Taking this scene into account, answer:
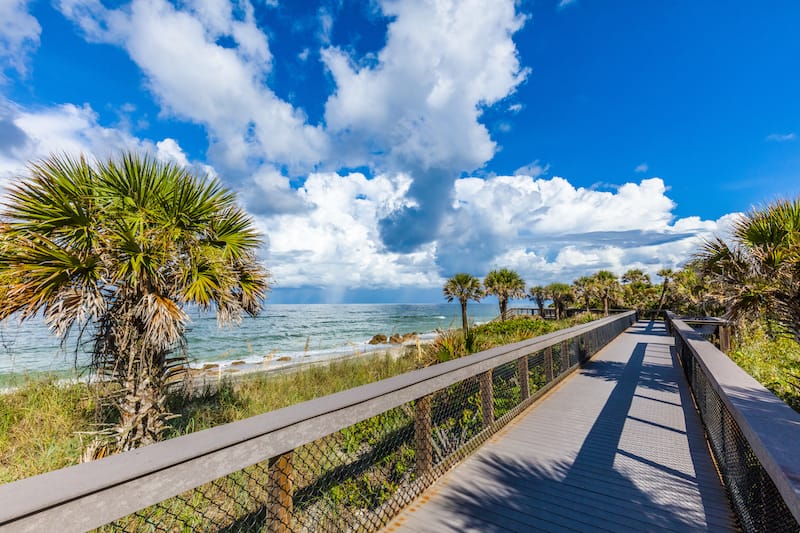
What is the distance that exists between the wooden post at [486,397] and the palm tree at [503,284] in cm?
2535

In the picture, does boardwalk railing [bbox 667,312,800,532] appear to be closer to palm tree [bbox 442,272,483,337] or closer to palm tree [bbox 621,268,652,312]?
palm tree [bbox 442,272,483,337]

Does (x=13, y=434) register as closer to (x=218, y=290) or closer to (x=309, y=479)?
(x=218, y=290)

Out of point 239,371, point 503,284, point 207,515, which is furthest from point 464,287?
point 207,515

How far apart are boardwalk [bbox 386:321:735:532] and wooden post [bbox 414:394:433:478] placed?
20cm

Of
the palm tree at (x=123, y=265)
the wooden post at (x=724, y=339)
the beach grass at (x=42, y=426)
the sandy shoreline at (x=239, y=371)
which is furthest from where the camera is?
the wooden post at (x=724, y=339)

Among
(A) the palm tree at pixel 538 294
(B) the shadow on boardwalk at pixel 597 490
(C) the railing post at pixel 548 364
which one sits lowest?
(B) the shadow on boardwalk at pixel 597 490

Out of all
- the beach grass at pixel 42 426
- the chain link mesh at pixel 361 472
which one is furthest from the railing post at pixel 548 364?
the beach grass at pixel 42 426

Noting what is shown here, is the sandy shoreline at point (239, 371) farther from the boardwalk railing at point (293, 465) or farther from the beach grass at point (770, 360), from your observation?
the beach grass at point (770, 360)

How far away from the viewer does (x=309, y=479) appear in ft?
13.5

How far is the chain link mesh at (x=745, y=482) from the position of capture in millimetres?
1981

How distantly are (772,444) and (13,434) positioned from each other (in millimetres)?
8256

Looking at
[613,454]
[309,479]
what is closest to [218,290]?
[309,479]

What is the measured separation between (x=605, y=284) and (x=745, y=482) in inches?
1346

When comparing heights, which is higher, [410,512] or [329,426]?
[329,426]
